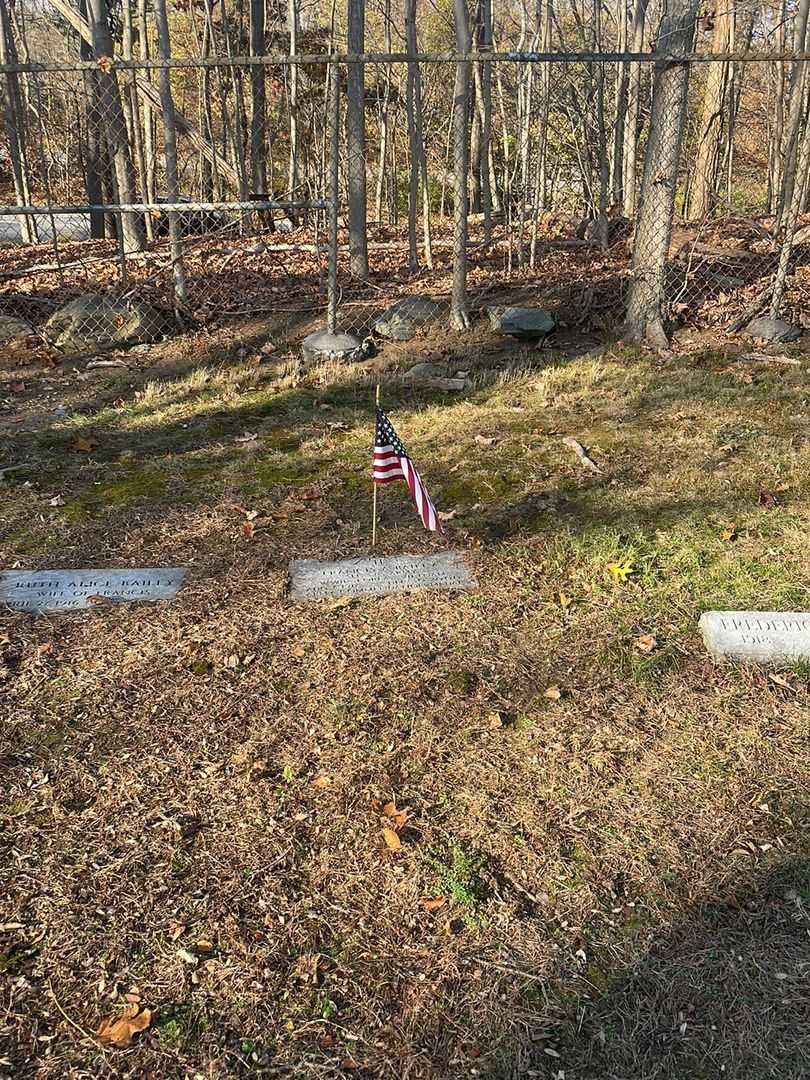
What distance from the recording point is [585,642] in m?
3.72

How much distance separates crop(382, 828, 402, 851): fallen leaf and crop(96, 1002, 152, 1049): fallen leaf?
0.85 metres

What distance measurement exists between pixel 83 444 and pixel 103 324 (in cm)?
332

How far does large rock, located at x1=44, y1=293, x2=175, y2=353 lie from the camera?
876 centimetres

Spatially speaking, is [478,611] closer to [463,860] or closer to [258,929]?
[463,860]

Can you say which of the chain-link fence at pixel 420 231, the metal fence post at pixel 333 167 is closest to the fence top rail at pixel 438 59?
the chain-link fence at pixel 420 231

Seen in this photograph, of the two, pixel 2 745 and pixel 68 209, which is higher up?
pixel 68 209

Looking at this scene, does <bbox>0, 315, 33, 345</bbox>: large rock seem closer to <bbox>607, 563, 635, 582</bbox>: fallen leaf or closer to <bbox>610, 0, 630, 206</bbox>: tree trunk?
<bbox>607, 563, 635, 582</bbox>: fallen leaf

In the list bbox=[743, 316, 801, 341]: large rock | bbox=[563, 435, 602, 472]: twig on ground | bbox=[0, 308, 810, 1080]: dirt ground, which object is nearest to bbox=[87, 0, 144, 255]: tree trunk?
bbox=[0, 308, 810, 1080]: dirt ground

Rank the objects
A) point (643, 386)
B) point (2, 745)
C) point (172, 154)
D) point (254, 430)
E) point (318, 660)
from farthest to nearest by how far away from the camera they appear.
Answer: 1. point (172, 154)
2. point (643, 386)
3. point (254, 430)
4. point (318, 660)
5. point (2, 745)

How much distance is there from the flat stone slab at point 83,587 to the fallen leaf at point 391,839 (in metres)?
1.87

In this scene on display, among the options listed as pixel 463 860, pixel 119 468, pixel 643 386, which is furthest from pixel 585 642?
pixel 643 386

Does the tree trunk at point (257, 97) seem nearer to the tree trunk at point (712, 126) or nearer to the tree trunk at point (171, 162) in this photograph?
the tree trunk at point (171, 162)

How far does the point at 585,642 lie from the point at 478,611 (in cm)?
54

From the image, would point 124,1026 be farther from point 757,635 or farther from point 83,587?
point 757,635
